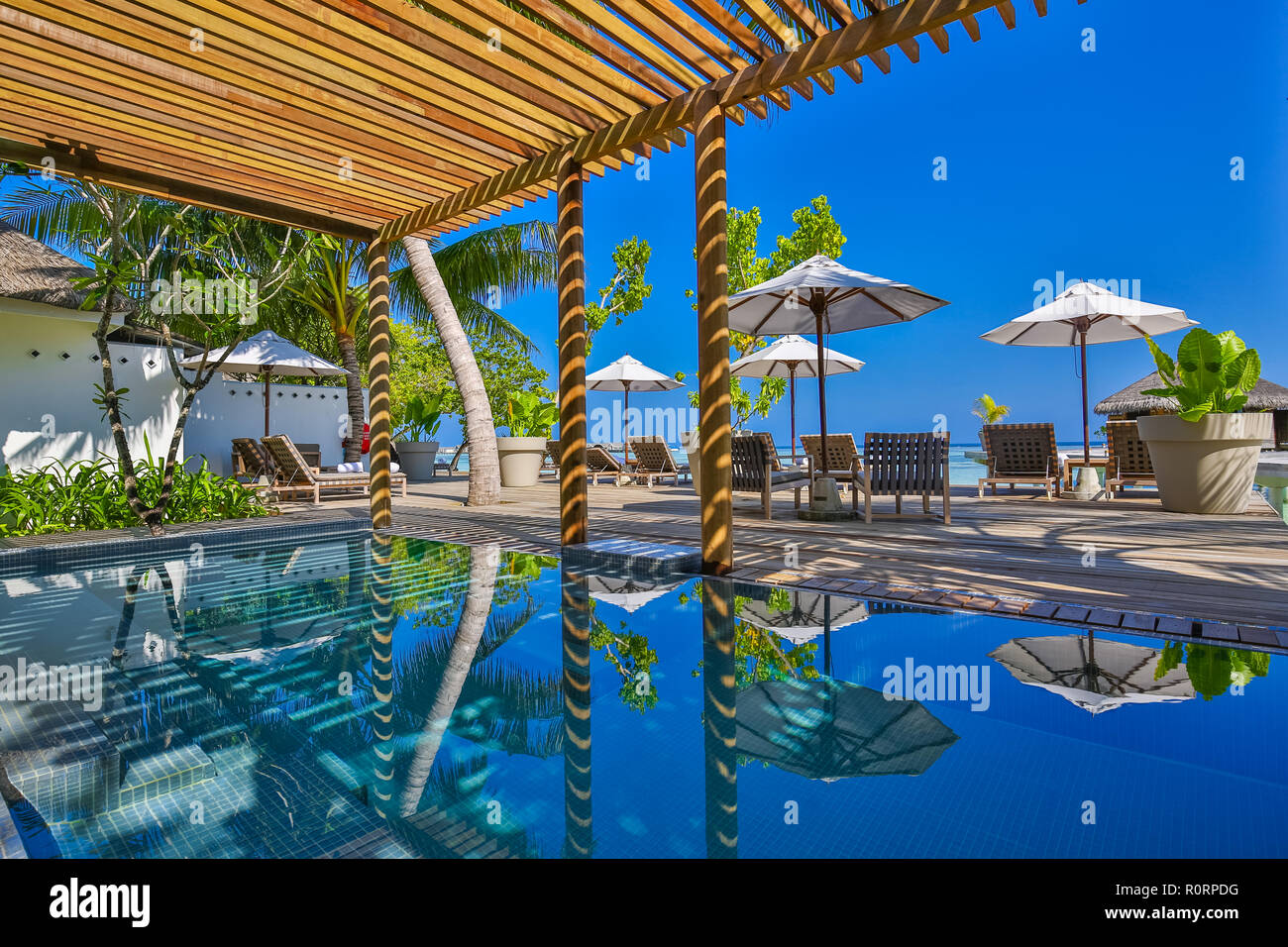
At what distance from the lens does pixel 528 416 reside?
45.5 feet

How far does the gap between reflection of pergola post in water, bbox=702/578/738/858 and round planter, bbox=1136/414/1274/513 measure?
5.65 meters

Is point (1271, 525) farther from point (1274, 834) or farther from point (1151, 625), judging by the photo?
point (1274, 834)

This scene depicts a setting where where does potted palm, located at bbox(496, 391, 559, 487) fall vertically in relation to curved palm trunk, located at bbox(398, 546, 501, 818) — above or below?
above

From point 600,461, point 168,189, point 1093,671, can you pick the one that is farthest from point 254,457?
point 1093,671

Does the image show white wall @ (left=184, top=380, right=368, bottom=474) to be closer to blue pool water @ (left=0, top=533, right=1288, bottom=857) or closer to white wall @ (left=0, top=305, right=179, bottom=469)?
white wall @ (left=0, top=305, right=179, bottom=469)

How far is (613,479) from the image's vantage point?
16.1 meters

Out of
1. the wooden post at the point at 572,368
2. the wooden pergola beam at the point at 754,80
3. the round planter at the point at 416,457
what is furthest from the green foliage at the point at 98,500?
the round planter at the point at 416,457

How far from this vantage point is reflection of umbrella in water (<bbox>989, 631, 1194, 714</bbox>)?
7.70 feet

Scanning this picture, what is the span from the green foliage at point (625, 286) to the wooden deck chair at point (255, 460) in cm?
870

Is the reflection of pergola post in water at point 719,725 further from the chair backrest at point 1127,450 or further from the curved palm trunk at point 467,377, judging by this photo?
the chair backrest at point 1127,450

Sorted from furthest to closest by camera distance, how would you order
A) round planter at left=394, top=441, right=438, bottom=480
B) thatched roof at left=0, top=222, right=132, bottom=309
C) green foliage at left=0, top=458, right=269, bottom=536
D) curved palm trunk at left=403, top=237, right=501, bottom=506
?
round planter at left=394, top=441, right=438, bottom=480, curved palm trunk at left=403, top=237, right=501, bottom=506, thatched roof at left=0, top=222, right=132, bottom=309, green foliage at left=0, top=458, right=269, bottom=536

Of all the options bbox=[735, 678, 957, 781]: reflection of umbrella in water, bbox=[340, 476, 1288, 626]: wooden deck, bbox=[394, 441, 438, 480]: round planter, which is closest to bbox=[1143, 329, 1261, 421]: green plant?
bbox=[340, 476, 1288, 626]: wooden deck

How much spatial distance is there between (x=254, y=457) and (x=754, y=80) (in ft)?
31.4
